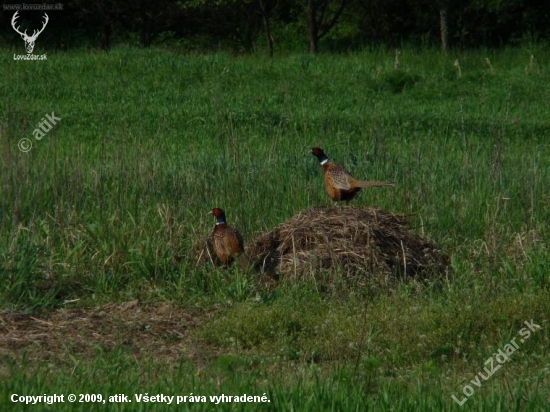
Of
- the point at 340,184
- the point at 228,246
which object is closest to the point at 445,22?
the point at 340,184

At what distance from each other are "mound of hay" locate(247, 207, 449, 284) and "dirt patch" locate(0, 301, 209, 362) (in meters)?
1.12

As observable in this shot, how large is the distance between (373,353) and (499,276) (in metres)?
2.05

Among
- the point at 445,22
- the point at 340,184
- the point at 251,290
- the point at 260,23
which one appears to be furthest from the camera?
the point at 260,23

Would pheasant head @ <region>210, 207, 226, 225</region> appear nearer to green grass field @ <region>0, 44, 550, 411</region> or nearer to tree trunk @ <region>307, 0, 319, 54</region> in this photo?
green grass field @ <region>0, 44, 550, 411</region>

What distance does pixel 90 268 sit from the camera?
834cm

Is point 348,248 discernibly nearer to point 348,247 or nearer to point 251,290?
point 348,247

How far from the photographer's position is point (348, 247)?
8414mm

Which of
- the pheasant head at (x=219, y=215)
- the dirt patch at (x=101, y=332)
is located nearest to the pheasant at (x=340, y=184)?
the pheasant head at (x=219, y=215)

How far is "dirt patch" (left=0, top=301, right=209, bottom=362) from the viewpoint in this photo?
670 centimetres

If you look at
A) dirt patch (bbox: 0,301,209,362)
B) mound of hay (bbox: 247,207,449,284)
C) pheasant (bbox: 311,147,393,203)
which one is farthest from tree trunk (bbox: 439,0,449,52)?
dirt patch (bbox: 0,301,209,362)

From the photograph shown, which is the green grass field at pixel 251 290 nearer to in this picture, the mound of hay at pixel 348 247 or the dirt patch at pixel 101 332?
the dirt patch at pixel 101 332

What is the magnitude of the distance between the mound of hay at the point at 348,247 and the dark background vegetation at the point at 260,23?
16836 mm

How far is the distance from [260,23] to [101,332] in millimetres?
23125

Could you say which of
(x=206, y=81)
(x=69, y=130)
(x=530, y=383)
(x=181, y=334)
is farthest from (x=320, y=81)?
(x=530, y=383)
